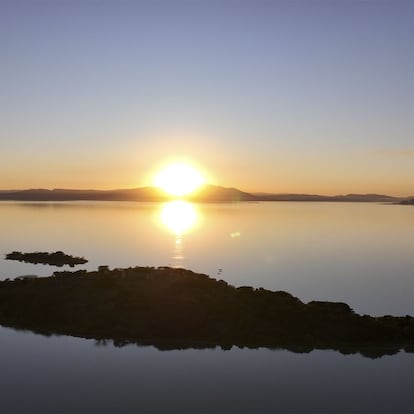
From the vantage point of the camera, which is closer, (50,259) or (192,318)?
(192,318)

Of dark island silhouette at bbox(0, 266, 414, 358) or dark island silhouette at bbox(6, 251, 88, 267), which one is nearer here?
dark island silhouette at bbox(0, 266, 414, 358)

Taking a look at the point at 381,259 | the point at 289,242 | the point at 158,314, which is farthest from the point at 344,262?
the point at 158,314

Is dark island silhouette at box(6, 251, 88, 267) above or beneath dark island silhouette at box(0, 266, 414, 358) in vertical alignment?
beneath

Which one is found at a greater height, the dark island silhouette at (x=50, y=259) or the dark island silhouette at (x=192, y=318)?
the dark island silhouette at (x=192, y=318)

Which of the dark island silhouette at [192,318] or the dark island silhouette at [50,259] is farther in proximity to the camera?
the dark island silhouette at [50,259]

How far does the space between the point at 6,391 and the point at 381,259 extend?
7064 cm

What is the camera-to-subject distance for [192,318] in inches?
1628

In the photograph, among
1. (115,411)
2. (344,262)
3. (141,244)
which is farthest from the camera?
(141,244)

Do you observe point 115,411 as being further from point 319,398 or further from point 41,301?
point 41,301

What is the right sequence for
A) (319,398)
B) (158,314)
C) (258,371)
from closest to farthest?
(319,398), (258,371), (158,314)

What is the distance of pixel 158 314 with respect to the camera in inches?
1652

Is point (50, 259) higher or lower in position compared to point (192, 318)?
lower

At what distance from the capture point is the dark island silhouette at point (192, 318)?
38.9 metres

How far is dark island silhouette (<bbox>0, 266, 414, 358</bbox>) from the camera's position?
128ft
